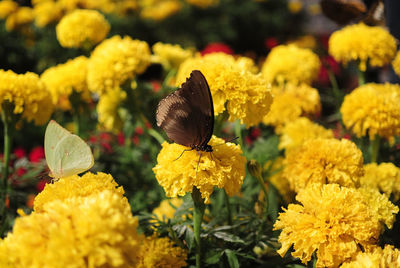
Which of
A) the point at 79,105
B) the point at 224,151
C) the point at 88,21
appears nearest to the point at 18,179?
the point at 79,105

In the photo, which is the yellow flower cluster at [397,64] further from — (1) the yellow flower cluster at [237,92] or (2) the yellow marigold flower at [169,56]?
(2) the yellow marigold flower at [169,56]

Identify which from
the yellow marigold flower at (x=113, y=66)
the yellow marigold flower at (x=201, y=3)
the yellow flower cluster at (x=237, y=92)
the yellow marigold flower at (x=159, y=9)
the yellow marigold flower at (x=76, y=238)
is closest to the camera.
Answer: the yellow marigold flower at (x=76, y=238)

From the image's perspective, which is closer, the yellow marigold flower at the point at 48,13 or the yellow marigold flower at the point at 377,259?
the yellow marigold flower at the point at 377,259

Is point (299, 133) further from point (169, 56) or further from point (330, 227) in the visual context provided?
point (169, 56)

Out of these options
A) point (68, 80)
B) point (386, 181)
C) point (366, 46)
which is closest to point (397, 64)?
point (366, 46)

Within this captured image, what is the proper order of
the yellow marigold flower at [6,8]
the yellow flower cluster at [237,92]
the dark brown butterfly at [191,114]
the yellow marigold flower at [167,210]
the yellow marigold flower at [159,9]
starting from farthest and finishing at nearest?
the yellow marigold flower at [159,9] → the yellow marigold flower at [6,8] → the yellow marigold flower at [167,210] → the yellow flower cluster at [237,92] → the dark brown butterfly at [191,114]

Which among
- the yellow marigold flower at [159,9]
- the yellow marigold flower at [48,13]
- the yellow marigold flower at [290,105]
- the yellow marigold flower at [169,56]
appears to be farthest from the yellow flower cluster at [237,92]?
the yellow marigold flower at [159,9]

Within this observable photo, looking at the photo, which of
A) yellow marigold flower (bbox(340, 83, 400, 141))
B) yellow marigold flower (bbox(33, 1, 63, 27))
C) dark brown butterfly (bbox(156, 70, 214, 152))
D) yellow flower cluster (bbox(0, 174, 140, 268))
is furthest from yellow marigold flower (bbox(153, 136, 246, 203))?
yellow marigold flower (bbox(33, 1, 63, 27))
